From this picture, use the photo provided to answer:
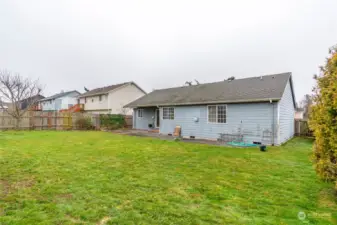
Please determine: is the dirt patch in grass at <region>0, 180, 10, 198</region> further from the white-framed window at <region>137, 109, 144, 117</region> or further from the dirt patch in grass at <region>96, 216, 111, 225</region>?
the white-framed window at <region>137, 109, 144, 117</region>

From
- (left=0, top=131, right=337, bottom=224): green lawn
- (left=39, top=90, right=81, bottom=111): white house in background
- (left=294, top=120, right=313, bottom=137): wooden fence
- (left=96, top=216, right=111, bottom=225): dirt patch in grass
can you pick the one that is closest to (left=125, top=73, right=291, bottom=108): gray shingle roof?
(left=294, top=120, right=313, bottom=137): wooden fence

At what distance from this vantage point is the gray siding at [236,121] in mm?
10016

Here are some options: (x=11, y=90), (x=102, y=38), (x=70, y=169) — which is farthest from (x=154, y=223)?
(x=11, y=90)

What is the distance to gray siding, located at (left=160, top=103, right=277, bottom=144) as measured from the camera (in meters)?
10.0

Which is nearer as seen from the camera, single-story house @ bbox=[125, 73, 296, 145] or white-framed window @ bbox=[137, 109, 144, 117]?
single-story house @ bbox=[125, 73, 296, 145]

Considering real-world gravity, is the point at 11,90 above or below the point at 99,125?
above

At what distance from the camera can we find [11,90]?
16.6m

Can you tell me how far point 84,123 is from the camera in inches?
728

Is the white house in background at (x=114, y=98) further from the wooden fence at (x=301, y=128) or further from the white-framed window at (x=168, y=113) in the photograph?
the wooden fence at (x=301, y=128)

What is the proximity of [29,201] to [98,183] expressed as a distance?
3.81ft

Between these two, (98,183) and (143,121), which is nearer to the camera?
(98,183)

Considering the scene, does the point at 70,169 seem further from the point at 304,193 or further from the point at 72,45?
the point at 72,45

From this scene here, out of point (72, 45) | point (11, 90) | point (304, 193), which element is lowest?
point (304, 193)

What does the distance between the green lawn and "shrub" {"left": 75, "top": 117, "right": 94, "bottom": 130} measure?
43.8 feet
